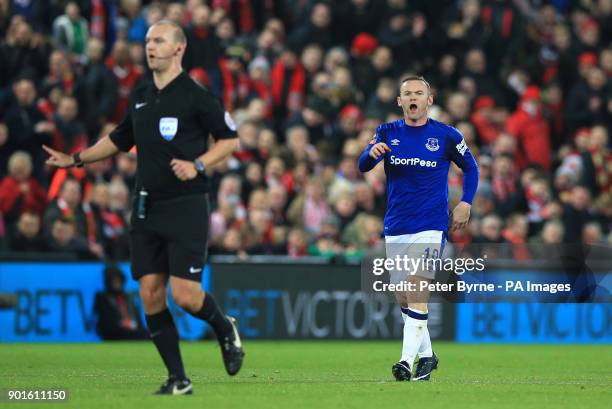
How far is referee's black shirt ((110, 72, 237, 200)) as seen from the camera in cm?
1004

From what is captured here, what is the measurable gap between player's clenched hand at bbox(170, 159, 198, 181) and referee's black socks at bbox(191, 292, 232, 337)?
988 millimetres

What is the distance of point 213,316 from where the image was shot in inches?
407

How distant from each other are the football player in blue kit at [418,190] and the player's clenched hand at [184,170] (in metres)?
2.46

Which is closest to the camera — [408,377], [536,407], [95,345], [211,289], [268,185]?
[536,407]

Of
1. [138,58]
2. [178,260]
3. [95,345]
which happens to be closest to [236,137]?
[178,260]

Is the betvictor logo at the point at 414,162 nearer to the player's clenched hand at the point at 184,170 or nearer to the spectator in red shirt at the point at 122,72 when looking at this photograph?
the player's clenched hand at the point at 184,170

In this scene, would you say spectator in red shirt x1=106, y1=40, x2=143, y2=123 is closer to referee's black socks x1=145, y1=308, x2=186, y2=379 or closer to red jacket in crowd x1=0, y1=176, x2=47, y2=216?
red jacket in crowd x1=0, y1=176, x2=47, y2=216

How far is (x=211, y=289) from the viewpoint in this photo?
19.2 metres

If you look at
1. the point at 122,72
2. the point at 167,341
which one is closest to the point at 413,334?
the point at 167,341

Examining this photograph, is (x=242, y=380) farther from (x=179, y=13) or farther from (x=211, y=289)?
(x=179, y=13)

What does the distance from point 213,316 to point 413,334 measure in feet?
7.28

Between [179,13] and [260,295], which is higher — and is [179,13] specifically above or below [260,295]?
above

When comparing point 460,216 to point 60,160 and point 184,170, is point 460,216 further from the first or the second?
point 60,160

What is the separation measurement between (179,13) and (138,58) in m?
0.91
